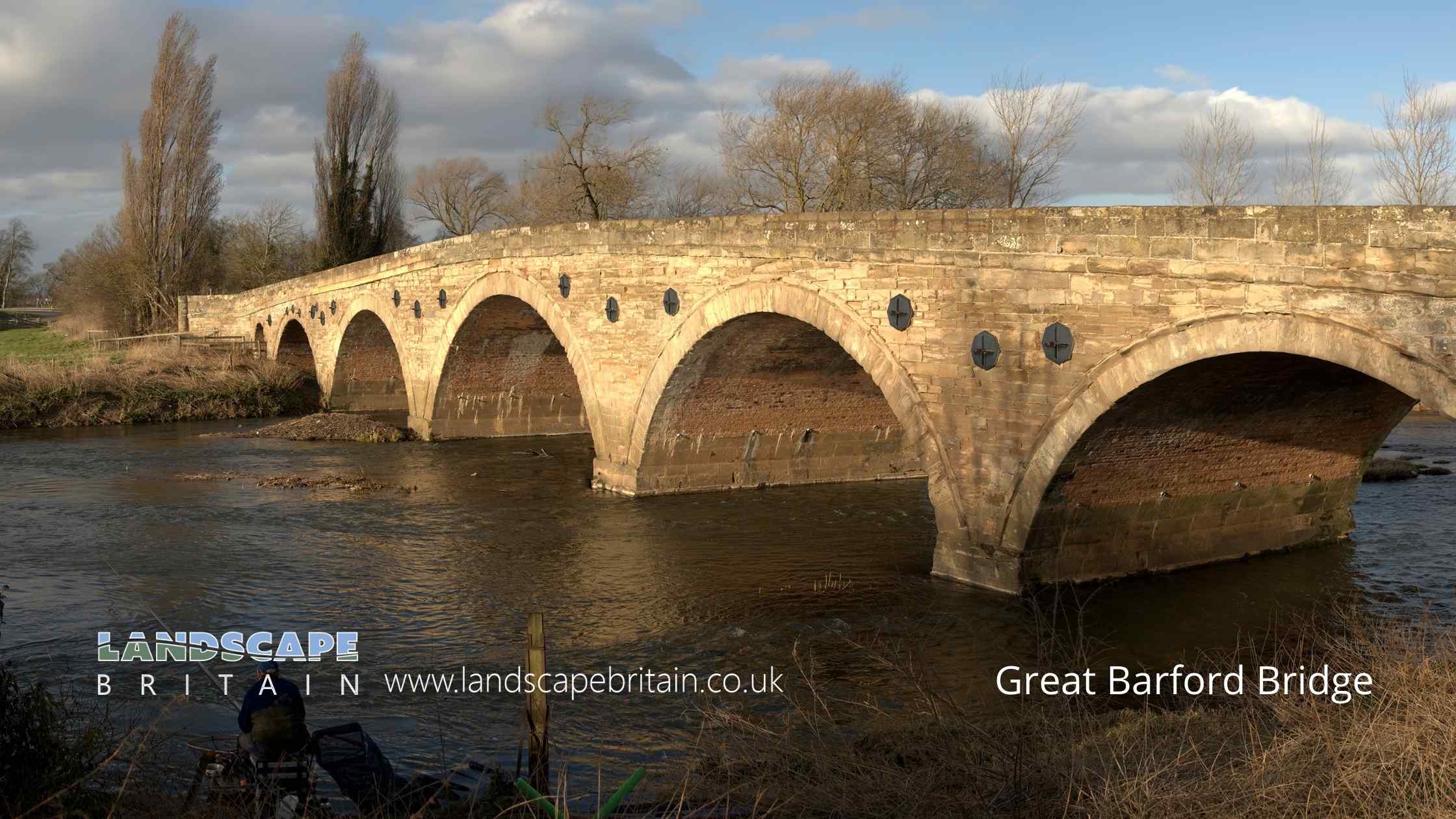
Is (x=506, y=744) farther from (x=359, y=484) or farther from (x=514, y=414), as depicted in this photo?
(x=514, y=414)

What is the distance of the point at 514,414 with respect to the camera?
84.3 feet

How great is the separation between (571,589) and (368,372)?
816 inches

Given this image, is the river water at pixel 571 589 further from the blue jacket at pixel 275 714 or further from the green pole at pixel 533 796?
the green pole at pixel 533 796

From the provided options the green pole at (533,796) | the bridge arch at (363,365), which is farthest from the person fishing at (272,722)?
the bridge arch at (363,365)

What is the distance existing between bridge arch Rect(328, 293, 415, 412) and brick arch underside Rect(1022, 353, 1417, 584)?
2036 cm

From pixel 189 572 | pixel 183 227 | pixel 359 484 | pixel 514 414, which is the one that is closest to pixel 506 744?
pixel 189 572

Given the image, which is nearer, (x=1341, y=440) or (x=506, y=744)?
(x=506, y=744)

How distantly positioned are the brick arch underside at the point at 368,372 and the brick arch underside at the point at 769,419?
559 inches

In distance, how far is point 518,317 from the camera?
23.0 metres

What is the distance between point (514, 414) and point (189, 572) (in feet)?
42.4

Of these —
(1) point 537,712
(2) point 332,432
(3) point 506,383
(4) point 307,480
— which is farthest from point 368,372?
(1) point 537,712

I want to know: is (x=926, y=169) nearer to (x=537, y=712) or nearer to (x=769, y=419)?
(x=769, y=419)

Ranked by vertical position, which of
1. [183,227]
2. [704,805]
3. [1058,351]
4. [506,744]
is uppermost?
[183,227]

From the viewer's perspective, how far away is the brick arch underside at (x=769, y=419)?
53.9 feet
